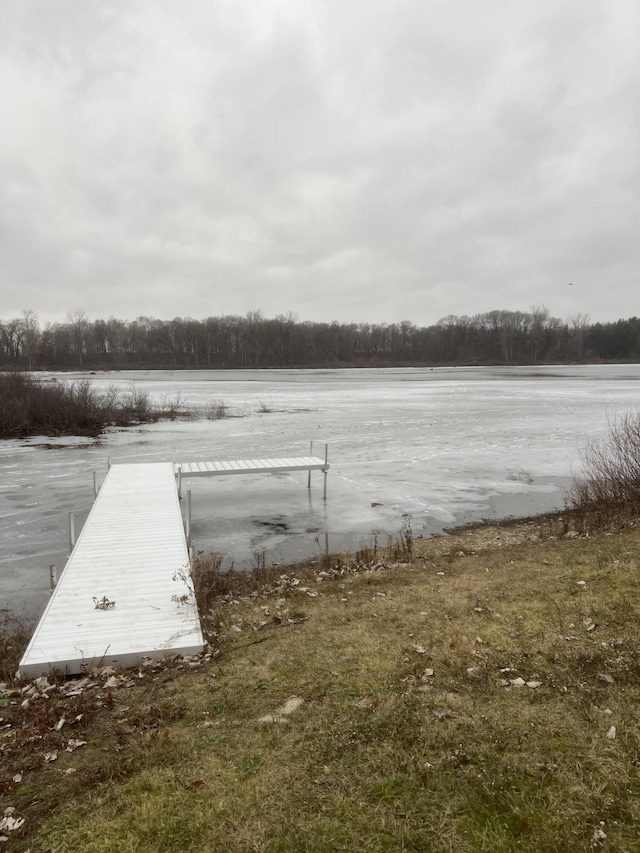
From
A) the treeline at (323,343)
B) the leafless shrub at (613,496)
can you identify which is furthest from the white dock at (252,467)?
the treeline at (323,343)

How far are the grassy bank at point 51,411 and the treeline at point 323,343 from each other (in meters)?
77.7

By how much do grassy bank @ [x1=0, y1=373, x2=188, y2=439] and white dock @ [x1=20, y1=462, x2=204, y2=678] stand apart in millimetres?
16571

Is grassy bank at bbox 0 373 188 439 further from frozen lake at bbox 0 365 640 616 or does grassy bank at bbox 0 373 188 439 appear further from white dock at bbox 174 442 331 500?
white dock at bbox 174 442 331 500

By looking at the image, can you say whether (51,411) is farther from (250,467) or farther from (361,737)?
(361,737)

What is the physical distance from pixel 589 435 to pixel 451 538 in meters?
12.7

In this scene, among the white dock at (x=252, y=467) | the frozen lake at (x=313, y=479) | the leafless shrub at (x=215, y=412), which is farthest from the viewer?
the leafless shrub at (x=215, y=412)

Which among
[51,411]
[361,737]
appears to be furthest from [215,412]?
[361,737]

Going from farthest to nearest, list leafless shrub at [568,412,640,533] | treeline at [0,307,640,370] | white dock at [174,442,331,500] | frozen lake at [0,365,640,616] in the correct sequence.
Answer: treeline at [0,307,640,370] < white dock at [174,442,331,500] < leafless shrub at [568,412,640,533] < frozen lake at [0,365,640,616]

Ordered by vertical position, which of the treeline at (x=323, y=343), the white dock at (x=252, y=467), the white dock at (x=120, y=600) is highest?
the treeline at (x=323, y=343)

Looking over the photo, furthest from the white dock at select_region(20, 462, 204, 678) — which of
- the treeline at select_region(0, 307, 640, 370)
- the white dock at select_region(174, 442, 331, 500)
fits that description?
the treeline at select_region(0, 307, 640, 370)

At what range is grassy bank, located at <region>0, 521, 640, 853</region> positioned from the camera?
2.84 metres

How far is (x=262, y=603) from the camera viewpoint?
6.57 m

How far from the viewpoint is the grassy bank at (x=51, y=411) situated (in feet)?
77.1

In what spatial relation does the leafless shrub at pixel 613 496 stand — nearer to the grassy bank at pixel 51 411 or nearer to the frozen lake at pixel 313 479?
the frozen lake at pixel 313 479
